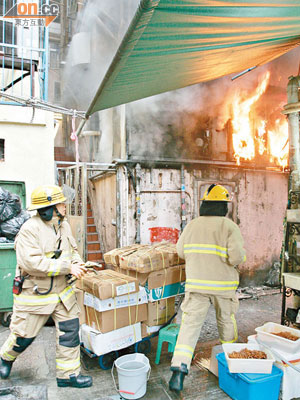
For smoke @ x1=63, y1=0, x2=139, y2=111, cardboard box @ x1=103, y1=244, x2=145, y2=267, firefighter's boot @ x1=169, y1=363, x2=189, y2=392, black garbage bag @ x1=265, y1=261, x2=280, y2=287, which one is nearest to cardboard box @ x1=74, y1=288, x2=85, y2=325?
cardboard box @ x1=103, y1=244, x2=145, y2=267

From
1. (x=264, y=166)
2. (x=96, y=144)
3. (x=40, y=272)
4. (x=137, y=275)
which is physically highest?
(x=96, y=144)

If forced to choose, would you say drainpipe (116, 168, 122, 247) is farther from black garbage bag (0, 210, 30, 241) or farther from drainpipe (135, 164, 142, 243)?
black garbage bag (0, 210, 30, 241)

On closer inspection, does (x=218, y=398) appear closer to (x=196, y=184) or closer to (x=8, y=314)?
(x=8, y=314)

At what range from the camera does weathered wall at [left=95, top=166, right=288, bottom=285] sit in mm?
7406

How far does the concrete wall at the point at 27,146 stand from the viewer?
661 centimetres

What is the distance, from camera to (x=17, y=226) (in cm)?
567

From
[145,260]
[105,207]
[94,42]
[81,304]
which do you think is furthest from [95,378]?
[94,42]

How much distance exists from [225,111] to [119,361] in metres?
6.62

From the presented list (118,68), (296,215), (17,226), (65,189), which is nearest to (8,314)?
(17,226)

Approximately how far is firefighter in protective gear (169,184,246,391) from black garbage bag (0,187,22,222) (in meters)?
3.40

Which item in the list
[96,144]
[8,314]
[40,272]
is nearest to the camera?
[40,272]

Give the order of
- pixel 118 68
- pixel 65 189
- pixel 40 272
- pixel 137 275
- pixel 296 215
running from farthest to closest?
pixel 65 189
pixel 296 215
pixel 137 275
pixel 40 272
pixel 118 68

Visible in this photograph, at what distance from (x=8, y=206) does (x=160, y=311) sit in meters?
3.28

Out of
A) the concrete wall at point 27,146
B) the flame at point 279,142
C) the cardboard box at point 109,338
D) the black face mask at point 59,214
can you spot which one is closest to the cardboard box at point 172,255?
the cardboard box at point 109,338
